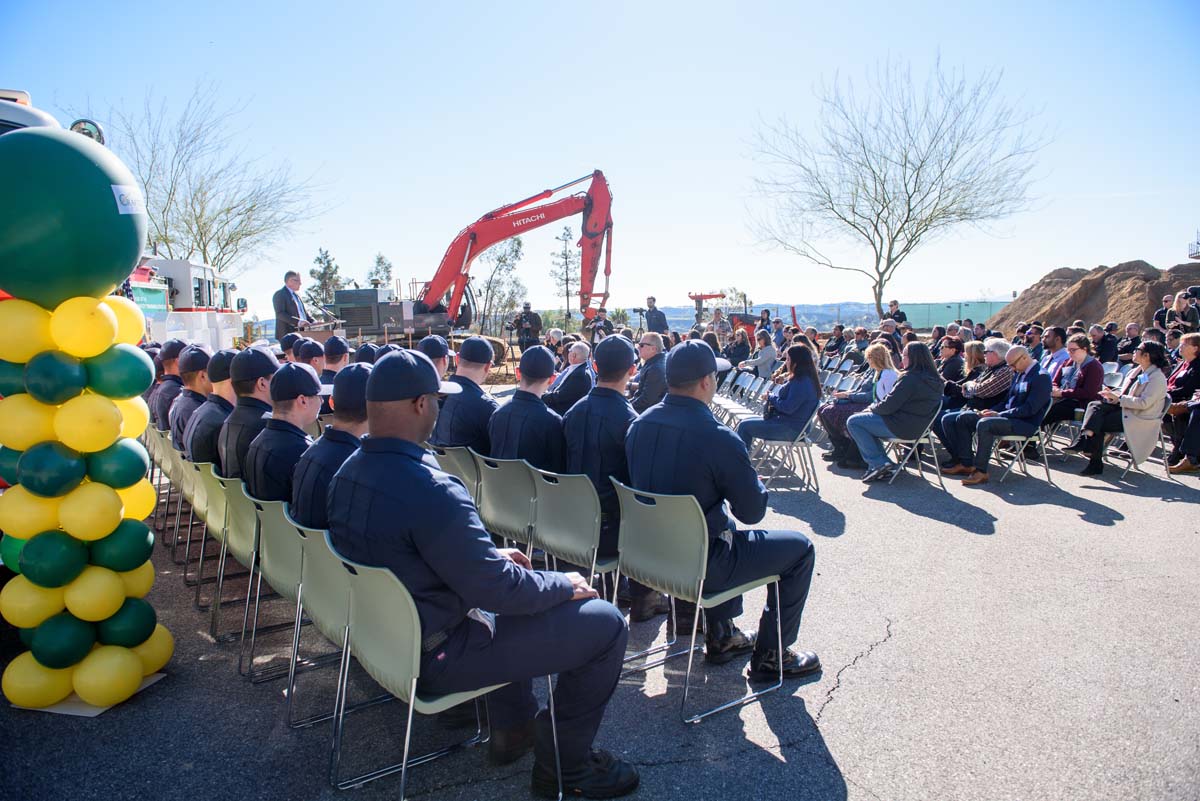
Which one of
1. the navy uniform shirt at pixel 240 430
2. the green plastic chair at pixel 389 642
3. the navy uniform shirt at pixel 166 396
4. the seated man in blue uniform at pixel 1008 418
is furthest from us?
the seated man in blue uniform at pixel 1008 418

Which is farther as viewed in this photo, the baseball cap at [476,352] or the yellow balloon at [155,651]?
the baseball cap at [476,352]

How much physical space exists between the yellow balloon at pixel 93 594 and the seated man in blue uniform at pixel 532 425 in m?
2.19

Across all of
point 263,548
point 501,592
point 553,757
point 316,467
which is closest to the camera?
point 501,592

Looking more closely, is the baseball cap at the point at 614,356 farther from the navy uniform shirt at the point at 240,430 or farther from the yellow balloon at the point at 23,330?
the yellow balloon at the point at 23,330

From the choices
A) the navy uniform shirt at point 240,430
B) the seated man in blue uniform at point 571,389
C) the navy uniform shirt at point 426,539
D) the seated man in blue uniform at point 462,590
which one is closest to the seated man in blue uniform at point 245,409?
the navy uniform shirt at point 240,430

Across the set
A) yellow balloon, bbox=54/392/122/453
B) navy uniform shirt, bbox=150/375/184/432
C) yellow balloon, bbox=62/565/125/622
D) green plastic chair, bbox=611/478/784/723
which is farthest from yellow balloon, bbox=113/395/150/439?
navy uniform shirt, bbox=150/375/184/432

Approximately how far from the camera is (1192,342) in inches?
313

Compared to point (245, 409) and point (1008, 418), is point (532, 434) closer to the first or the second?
point (245, 409)

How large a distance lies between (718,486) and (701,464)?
14 centimetres

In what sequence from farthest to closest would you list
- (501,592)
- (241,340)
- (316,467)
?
1. (241,340)
2. (316,467)
3. (501,592)

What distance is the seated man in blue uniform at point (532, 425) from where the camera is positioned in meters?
4.47

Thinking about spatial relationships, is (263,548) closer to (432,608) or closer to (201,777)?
(201,777)

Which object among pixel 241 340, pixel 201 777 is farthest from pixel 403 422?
pixel 241 340

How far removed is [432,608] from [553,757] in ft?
2.69
